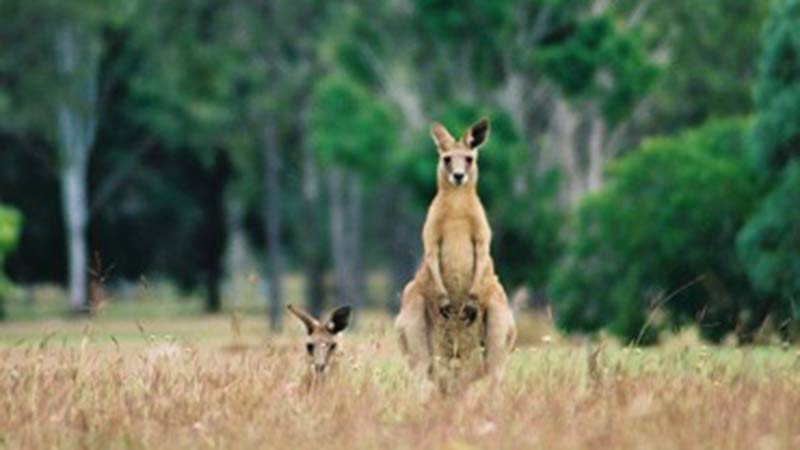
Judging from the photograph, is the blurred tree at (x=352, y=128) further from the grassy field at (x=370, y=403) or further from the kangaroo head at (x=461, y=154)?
the kangaroo head at (x=461, y=154)

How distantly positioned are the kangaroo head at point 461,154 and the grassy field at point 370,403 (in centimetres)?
114

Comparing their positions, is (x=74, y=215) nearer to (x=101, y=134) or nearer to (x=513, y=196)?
(x=101, y=134)

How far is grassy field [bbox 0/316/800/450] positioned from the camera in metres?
10.5

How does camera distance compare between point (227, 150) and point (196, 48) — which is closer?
point (196, 48)

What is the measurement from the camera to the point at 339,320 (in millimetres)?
14711

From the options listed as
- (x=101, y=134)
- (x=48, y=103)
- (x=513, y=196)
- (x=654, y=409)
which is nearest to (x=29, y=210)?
(x=101, y=134)

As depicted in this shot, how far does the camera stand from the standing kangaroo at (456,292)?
529 inches

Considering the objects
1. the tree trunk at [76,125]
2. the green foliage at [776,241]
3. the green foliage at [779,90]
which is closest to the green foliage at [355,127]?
the tree trunk at [76,125]

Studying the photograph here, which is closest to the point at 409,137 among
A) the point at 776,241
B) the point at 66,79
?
the point at 66,79

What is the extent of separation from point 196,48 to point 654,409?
165ft

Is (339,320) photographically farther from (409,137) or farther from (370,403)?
(409,137)

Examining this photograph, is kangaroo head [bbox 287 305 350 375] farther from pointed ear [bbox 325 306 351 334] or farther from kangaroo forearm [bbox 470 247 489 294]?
kangaroo forearm [bbox 470 247 489 294]

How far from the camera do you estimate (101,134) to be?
7044 centimetres

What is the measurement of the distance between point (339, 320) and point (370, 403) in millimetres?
2706
